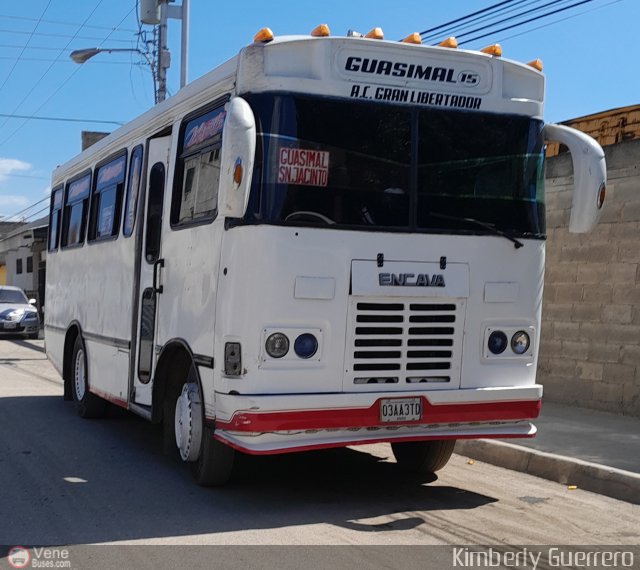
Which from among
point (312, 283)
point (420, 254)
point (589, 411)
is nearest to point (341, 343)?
point (312, 283)

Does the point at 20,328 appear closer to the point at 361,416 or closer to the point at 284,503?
the point at 284,503

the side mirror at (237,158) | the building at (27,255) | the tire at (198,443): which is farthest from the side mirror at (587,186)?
the building at (27,255)

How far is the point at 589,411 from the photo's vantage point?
1052cm

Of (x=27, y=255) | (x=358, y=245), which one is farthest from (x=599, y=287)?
(x=27, y=255)

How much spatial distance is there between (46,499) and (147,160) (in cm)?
334

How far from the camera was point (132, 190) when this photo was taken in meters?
8.59

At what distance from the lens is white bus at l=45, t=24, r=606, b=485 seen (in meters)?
5.92

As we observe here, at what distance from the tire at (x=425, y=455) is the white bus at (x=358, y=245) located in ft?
2.65

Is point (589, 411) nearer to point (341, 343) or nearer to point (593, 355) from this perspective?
point (593, 355)

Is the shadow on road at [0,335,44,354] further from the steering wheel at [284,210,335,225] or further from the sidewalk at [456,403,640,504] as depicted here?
the steering wheel at [284,210,335,225]

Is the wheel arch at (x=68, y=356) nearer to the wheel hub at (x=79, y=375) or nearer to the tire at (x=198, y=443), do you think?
the wheel hub at (x=79, y=375)

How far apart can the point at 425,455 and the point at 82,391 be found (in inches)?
188

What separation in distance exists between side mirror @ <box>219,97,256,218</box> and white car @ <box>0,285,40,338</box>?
20649 millimetres

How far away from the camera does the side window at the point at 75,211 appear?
10734mm
